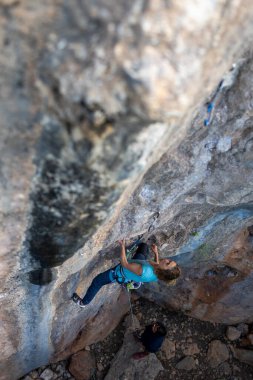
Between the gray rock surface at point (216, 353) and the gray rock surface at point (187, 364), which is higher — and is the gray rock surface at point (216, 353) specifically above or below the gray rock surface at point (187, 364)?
below

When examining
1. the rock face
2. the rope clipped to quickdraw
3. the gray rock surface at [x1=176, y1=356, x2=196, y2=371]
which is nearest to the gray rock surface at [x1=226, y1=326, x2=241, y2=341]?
the gray rock surface at [x1=176, y1=356, x2=196, y2=371]

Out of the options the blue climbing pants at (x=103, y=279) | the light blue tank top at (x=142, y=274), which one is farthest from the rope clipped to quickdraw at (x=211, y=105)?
the blue climbing pants at (x=103, y=279)

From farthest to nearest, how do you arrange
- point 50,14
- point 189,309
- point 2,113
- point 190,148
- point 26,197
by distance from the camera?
point 189,309, point 190,148, point 26,197, point 2,113, point 50,14

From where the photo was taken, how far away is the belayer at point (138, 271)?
2395mm

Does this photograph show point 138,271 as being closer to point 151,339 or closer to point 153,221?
point 153,221

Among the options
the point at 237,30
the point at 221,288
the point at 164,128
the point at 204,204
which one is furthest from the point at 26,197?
the point at 221,288

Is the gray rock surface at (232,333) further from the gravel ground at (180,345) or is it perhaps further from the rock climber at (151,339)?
the rock climber at (151,339)

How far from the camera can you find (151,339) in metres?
4.28

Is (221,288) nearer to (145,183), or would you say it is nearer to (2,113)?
(145,183)

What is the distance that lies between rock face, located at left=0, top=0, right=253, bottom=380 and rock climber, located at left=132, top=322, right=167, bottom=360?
2.12 metres

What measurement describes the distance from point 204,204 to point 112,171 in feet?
5.66

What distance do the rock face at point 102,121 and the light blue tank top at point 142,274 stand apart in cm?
27

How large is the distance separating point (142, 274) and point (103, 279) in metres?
0.54

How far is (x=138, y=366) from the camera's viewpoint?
4402 mm
